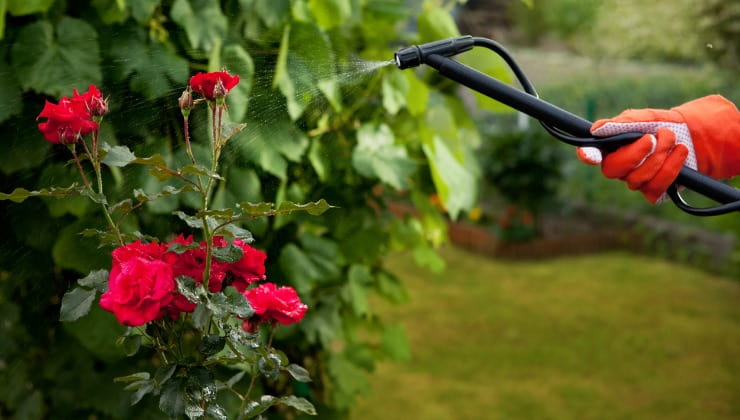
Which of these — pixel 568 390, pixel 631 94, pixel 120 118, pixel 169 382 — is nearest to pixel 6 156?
pixel 120 118

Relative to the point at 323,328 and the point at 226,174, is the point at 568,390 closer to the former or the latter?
the point at 323,328

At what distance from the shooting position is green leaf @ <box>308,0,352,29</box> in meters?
1.73

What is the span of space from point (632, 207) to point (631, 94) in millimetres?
1547

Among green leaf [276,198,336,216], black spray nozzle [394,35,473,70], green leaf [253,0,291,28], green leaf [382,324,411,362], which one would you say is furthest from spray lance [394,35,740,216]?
green leaf [382,324,411,362]

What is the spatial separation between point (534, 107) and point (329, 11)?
859 mm

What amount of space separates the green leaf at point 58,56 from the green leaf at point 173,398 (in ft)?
2.65

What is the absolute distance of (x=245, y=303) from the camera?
97cm

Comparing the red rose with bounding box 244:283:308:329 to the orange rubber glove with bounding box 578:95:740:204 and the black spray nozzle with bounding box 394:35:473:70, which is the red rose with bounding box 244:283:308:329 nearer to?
the black spray nozzle with bounding box 394:35:473:70

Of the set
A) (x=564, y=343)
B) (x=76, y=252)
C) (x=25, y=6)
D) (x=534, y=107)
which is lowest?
(x=564, y=343)

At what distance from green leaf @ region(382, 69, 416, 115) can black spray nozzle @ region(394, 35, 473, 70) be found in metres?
0.84

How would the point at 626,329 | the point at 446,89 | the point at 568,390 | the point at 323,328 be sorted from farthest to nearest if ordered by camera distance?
the point at 626,329 → the point at 568,390 → the point at 446,89 → the point at 323,328

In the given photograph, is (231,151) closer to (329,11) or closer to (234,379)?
(329,11)

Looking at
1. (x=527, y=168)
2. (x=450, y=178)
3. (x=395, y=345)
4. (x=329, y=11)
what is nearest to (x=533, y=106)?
(x=329, y=11)

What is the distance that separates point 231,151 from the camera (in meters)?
1.78
